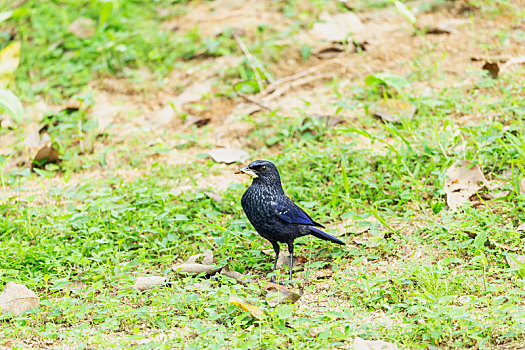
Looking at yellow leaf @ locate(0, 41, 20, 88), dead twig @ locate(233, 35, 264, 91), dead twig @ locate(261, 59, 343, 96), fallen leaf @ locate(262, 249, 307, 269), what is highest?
yellow leaf @ locate(0, 41, 20, 88)

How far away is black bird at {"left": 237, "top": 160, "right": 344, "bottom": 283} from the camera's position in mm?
4043

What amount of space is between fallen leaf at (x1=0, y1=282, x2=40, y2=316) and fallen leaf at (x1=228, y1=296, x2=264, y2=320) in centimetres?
126

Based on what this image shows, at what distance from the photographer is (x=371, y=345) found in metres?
3.08

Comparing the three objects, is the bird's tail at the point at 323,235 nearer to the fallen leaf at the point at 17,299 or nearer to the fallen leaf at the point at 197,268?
the fallen leaf at the point at 197,268

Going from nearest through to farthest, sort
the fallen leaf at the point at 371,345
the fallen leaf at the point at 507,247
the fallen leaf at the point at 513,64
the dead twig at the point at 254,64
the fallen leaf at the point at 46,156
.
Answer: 1. the fallen leaf at the point at 371,345
2. the fallen leaf at the point at 507,247
3. the fallen leaf at the point at 46,156
4. the fallen leaf at the point at 513,64
5. the dead twig at the point at 254,64

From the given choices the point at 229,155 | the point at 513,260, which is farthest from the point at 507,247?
the point at 229,155

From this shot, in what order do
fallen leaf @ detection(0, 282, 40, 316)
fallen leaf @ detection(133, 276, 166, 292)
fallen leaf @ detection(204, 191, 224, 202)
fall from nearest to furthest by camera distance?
1. fallen leaf @ detection(0, 282, 40, 316)
2. fallen leaf @ detection(133, 276, 166, 292)
3. fallen leaf @ detection(204, 191, 224, 202)

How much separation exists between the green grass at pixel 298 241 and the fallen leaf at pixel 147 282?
55 millimetres

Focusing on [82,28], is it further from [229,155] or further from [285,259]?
[285,259]

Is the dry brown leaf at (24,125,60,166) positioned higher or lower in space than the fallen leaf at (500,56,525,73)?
lower

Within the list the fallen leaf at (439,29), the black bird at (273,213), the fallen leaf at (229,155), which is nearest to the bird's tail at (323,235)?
the black bird at (273,213)

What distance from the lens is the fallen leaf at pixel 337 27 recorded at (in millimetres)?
7246

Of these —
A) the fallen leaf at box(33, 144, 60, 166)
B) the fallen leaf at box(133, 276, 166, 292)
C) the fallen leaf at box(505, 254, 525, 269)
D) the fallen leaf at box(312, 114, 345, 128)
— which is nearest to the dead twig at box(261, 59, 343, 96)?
the fallen leaf at box(312, 114, 345, 128)

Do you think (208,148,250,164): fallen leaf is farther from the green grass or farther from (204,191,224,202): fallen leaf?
(204,191,224,202): fallen leaf
